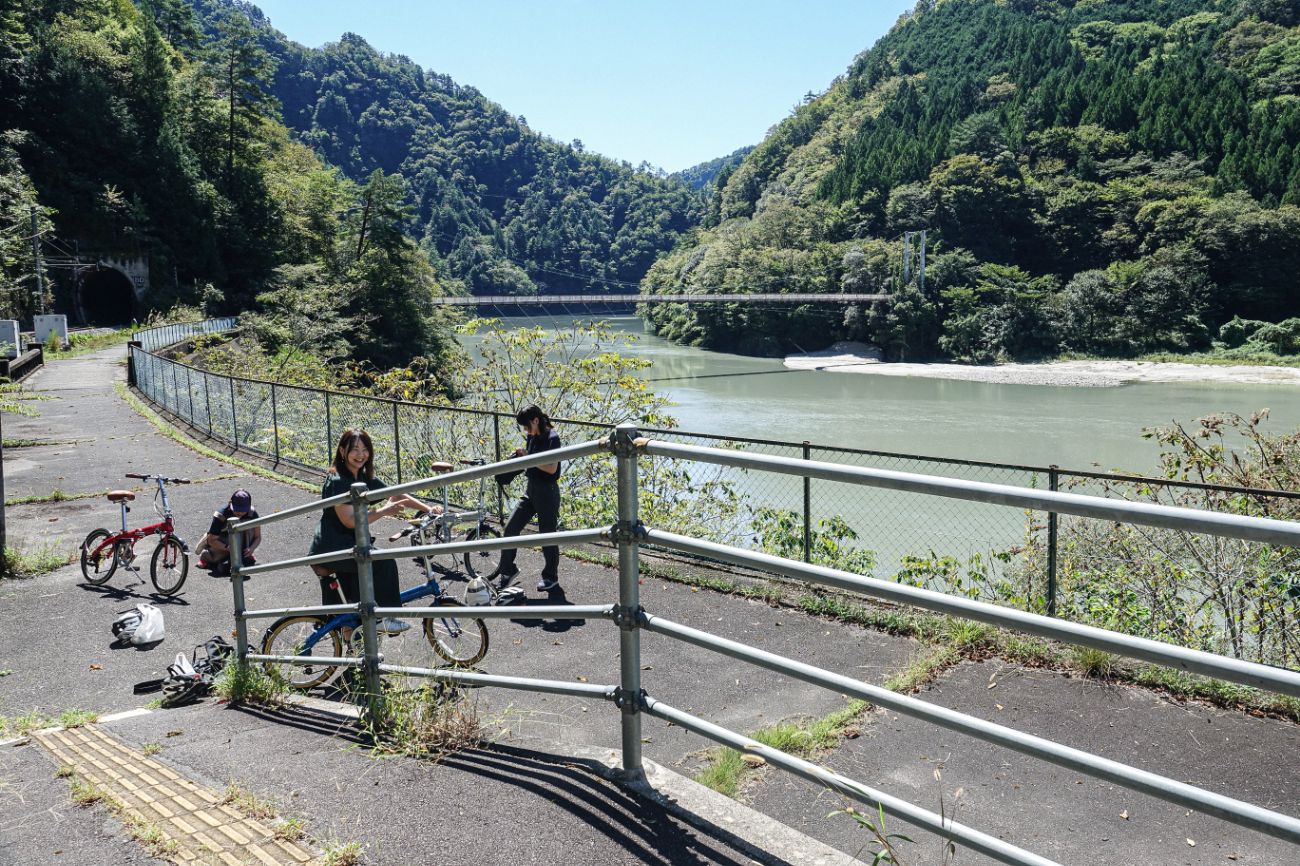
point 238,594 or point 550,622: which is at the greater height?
point 238,594

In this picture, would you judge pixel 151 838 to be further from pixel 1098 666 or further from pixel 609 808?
pixel 1098 666

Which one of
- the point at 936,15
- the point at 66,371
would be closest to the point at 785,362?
the point at 66,371

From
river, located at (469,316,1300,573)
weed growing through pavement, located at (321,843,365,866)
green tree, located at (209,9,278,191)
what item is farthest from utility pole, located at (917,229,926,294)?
weed growing through pavement, located at (321,843,365,866)

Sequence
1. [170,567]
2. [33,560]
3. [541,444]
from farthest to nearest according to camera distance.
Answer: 1. [33,560]
2. [170,567]
3. [541,444]

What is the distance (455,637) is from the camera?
6.18 metres

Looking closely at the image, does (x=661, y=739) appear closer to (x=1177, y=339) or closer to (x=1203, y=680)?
(x=1203, y=680)

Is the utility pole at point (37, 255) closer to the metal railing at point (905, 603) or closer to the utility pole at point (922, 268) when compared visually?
the metal railing at point (905, 603)

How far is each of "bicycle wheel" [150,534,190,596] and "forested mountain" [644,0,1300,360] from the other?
7178 centimetres

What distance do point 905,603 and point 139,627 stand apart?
6.69 meters

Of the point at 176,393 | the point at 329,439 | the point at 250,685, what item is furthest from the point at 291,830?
the point at 176,393

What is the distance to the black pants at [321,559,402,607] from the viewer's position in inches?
219

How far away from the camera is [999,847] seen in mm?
2119

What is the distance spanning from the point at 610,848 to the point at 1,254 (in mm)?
32203

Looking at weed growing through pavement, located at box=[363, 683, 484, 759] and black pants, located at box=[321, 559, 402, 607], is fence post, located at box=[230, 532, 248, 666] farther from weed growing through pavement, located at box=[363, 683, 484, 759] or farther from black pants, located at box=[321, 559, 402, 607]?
weed growing through pavement, located at box=[363, 683, 484, 759]
